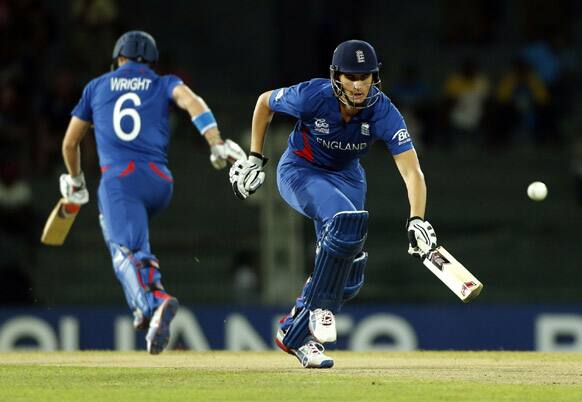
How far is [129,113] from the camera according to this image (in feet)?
26.9

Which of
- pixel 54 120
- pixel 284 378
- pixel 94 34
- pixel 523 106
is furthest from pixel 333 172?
pixel 94 34

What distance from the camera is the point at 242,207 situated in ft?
49.1

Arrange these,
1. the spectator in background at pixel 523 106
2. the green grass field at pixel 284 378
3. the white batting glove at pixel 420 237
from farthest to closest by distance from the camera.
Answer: the spectator in background at pixel 523 106
the white batting glove at pixel 420 237
the green grass field at pixel 284 378

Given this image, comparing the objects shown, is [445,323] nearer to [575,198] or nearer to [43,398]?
[575,198]

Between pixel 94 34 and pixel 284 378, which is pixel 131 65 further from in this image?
pixel 94 34

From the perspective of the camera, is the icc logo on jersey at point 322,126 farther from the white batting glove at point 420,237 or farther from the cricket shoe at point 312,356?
the cricket shoe at point 312,356

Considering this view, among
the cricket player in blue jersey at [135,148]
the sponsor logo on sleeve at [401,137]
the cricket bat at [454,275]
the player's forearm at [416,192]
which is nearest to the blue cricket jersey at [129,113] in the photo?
the cricket player in blue jersey at [135,148]

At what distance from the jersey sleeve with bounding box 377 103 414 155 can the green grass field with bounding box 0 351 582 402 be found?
115 cm

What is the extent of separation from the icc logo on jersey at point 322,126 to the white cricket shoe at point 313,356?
1.12m

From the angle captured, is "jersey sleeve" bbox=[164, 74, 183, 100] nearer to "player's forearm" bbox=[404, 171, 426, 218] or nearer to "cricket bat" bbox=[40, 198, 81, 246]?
"cricket bat" bbox=[40, 198, 81, 246]

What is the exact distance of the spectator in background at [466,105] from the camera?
15.2 m

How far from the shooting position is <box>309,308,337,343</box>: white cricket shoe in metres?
7.02

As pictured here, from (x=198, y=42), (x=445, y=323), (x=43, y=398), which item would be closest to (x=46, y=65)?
(x=198, y=42)

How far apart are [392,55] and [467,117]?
271 centimetres
